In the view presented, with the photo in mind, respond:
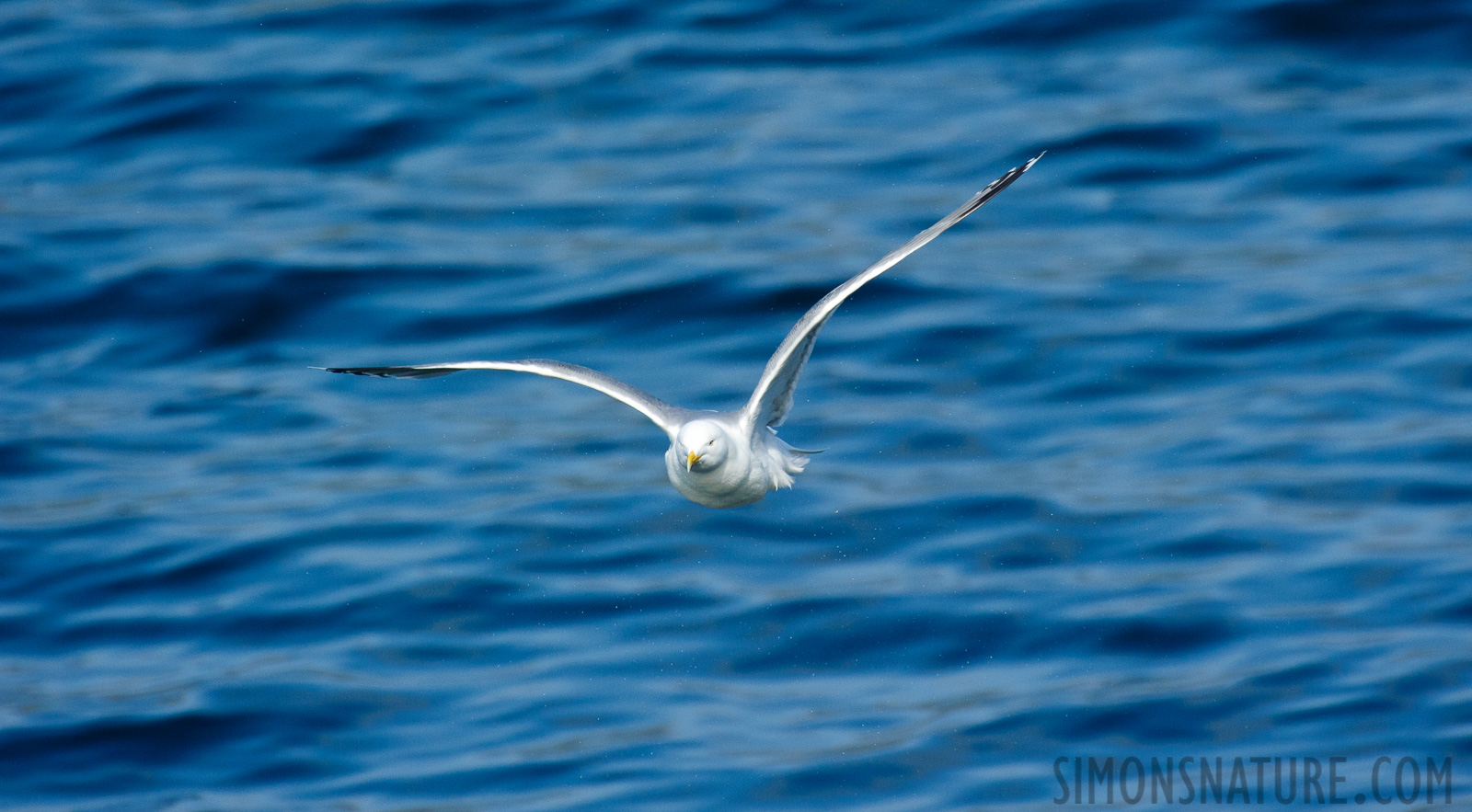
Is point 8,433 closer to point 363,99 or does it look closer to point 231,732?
point 231,732

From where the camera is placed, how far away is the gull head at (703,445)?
23.5ft

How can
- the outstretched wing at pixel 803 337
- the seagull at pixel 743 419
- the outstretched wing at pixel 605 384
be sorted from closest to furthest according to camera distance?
the outstretched wing at pixel 803 337
the seagull at pixel 743 419
the outstretched wing at pixel 605 384

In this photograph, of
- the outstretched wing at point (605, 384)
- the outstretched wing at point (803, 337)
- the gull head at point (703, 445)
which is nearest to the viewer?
the outstretched wing at point (803, 337)

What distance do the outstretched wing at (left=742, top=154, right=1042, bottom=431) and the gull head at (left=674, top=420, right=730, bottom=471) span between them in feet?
0.69

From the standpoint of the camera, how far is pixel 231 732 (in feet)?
33.1

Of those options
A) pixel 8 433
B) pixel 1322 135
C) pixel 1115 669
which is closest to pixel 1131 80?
pixel 1322 135

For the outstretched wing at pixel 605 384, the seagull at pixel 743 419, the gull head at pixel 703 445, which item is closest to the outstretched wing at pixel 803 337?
the seagull at pixel 743 419

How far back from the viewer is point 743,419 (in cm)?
745

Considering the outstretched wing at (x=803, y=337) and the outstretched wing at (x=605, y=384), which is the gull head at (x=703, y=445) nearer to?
the outstretched wing at (x=803, y=337)

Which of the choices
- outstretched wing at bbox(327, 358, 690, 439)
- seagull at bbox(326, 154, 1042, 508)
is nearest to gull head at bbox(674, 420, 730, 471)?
seagull at bbox(326, 154, 1042, 508)

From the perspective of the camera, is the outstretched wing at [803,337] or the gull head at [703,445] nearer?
the outstretched wing at [803,337]

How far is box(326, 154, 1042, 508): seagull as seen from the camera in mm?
7008

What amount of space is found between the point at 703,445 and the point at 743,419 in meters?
0.35

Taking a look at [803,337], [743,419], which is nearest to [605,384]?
[743,419]
